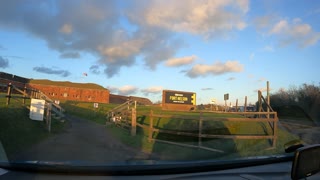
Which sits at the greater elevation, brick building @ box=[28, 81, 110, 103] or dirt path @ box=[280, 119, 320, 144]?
brick building @ box=[28, 81, 110, 103]

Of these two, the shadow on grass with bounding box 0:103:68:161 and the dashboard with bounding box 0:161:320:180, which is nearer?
the dashboard with bounding box 0:161:320:180

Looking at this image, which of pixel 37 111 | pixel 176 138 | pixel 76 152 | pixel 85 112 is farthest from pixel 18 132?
pixel 85 112

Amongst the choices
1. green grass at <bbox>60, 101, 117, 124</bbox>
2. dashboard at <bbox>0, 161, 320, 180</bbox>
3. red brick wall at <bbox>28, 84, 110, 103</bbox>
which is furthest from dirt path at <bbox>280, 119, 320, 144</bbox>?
green grass at <bbox>60, 101, 117, 124</bbox>

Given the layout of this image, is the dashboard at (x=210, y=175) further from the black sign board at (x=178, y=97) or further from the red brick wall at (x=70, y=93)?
the black sign board at (x=178, y=97)

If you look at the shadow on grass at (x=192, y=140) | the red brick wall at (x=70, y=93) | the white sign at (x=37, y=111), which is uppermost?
the red brick wall at (x=70, y=93)

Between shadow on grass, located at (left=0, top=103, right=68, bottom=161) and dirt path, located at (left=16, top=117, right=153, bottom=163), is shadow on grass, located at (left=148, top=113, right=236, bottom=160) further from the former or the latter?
shadow on grass, located at (left=0, top=103, right=68, bottom=161)

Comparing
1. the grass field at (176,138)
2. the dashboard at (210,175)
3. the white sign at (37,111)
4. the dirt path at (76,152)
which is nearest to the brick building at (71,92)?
the white sign at (37,111)

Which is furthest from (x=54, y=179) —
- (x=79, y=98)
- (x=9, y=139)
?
(x=79, y=98)

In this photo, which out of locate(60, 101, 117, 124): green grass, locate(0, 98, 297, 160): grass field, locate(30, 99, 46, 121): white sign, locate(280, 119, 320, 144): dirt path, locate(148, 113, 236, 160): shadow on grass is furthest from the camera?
locate(60, 101, 117, 124): green grass

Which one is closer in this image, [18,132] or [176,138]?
[18,132]

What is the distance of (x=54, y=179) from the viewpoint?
244 centimetres

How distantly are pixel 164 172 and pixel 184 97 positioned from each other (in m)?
52.6

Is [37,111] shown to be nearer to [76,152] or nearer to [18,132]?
[18,132]

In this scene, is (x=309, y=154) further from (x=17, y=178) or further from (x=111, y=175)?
(x=17, y=178)
